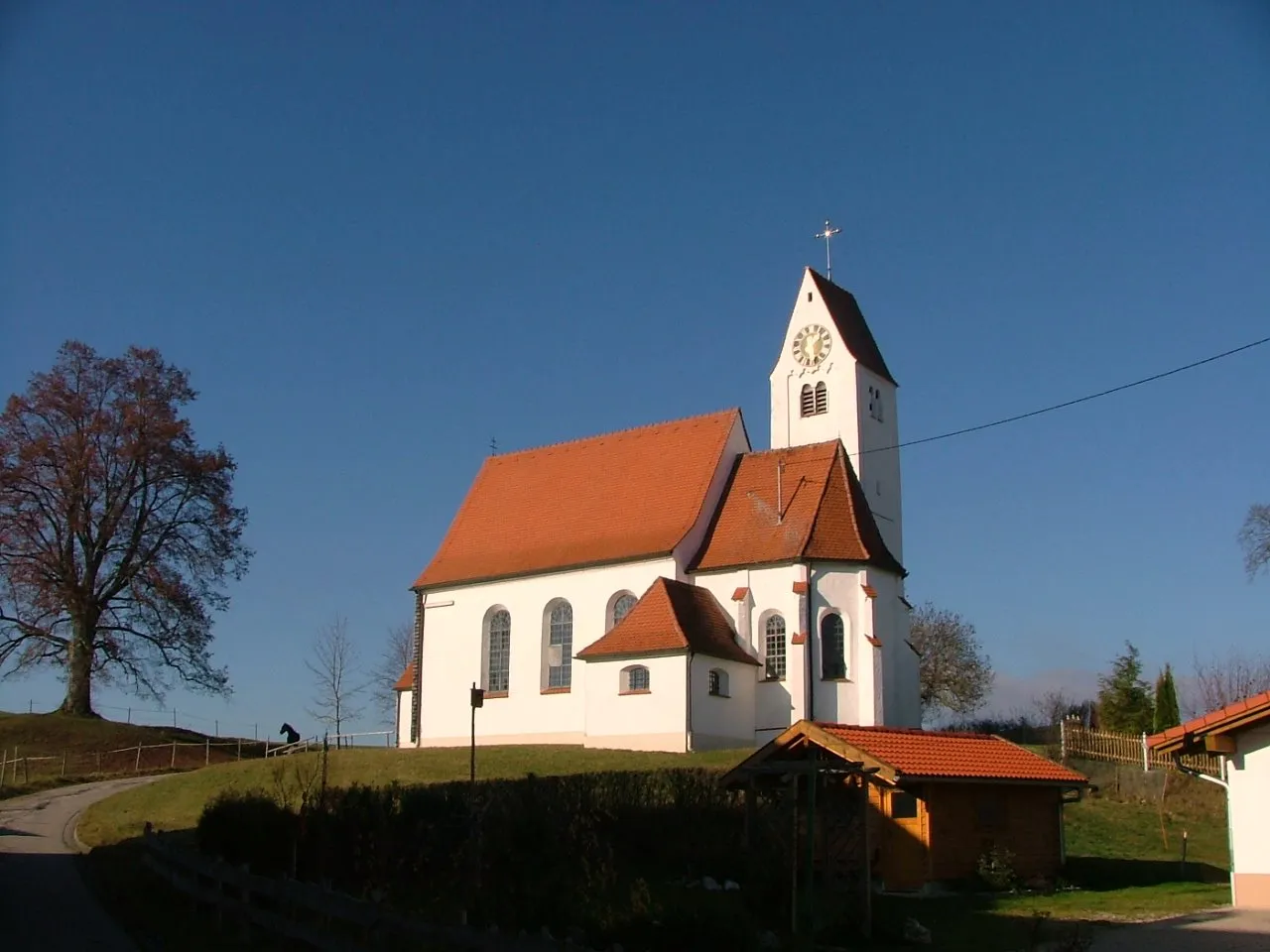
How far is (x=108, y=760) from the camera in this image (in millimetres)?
46312

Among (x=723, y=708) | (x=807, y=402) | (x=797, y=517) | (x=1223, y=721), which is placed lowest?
(x=1223, y=721)

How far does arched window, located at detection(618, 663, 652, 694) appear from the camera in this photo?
3784 centimetres

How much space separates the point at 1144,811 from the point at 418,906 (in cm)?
2390

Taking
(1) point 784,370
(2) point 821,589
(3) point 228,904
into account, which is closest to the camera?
(3) point 228,904

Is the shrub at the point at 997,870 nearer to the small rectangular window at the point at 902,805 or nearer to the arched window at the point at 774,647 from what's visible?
the small rectangular window at the point at 902,805

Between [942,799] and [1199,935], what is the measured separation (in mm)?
6824

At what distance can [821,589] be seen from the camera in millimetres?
38844

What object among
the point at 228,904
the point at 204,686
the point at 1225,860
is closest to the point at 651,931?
the point at 228,904

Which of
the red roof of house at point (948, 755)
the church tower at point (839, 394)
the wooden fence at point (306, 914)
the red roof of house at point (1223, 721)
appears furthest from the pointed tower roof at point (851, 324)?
the wooden fence at point (306, 914)

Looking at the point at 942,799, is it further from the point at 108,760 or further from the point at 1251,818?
the point at 108,760

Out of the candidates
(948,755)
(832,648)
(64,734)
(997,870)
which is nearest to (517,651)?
(832,648)

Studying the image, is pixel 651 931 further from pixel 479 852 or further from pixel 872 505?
pixel 872 505

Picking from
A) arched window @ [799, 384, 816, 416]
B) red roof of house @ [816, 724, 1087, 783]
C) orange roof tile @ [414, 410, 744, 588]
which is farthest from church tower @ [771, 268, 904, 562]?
red roof of house @ [816, 724, 1087, 783]

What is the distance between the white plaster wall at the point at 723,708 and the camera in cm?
3709
